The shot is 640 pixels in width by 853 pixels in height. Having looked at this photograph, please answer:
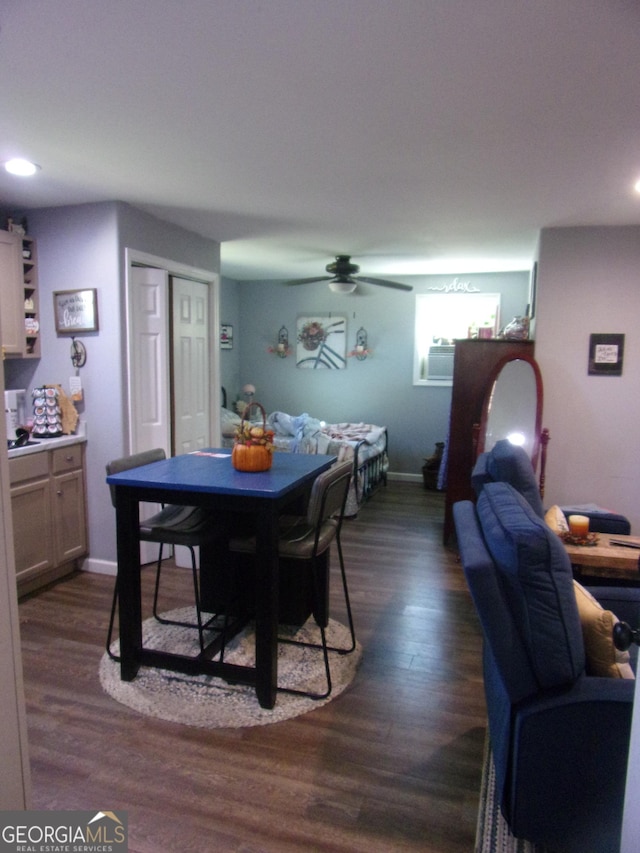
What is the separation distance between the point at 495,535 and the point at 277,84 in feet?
5.51

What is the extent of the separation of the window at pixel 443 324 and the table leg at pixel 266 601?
475 cm

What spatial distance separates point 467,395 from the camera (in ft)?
14.0

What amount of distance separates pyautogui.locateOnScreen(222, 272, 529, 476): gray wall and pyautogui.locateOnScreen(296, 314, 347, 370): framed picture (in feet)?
0.24

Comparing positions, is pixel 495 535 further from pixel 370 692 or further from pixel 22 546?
pixel 22 546

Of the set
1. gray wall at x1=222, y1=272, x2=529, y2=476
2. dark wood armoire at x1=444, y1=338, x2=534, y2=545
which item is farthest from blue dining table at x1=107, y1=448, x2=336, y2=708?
gray wall at x1=222, y1=272, x2=529, y2=476

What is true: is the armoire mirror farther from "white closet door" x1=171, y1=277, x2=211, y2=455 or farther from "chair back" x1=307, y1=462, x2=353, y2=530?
"white closet door" x1=171, y1=277, x2=211, y2=455

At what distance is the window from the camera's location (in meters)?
6.42

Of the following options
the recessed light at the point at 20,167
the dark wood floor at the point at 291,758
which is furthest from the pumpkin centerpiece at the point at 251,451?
the recessed light at the point at 20,167

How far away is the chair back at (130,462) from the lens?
256cm

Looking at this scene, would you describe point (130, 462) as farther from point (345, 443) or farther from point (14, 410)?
point (345, 443)

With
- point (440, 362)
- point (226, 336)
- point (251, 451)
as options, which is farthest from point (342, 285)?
point (251, 451)

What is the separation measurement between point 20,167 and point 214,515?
2022 mm

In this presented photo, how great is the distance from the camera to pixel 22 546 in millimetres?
3309

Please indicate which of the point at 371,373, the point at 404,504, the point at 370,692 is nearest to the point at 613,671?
the point at 370,692
